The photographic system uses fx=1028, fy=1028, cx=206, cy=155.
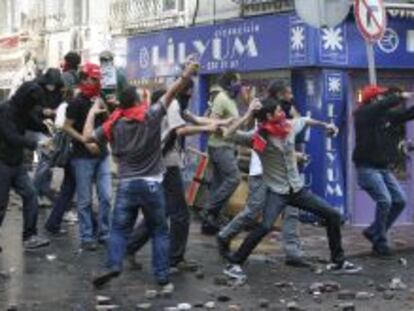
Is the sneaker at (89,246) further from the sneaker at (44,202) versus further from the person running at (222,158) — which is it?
the sneaker at (44,202)

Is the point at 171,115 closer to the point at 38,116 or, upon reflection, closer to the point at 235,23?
the point at 38,116

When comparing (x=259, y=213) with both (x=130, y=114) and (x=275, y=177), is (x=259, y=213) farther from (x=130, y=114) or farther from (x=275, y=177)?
(x=130, y=114)

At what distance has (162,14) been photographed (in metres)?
17.7

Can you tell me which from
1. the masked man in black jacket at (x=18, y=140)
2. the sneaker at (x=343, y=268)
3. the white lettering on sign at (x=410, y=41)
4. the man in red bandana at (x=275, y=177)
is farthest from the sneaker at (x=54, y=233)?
the white lettering on sign at (x=410, y=41)

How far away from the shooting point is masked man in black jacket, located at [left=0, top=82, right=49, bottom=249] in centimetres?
1001

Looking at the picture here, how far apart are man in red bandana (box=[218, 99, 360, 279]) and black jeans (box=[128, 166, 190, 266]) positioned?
0.49 m

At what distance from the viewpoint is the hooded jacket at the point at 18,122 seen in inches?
393

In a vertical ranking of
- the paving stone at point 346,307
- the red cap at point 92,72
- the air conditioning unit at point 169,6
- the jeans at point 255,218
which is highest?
the air conditioning unit at point 169,6

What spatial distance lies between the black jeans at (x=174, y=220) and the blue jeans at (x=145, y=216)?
23.4 inches

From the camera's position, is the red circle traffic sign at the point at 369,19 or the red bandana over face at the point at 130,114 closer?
the red bandana over face at the point at 130,114

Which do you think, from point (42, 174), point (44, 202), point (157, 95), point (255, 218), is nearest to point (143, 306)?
point (157, 95)

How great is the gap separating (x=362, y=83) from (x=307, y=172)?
151 cm

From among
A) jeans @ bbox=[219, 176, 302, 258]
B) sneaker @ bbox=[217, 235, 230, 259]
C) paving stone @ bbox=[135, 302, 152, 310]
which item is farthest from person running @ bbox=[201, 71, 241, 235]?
paving stone @ bbox=[135, 302, 152, 310]

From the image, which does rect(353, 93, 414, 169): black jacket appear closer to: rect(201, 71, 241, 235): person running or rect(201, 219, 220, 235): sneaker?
rect(201, 71, 241, 235): person running
